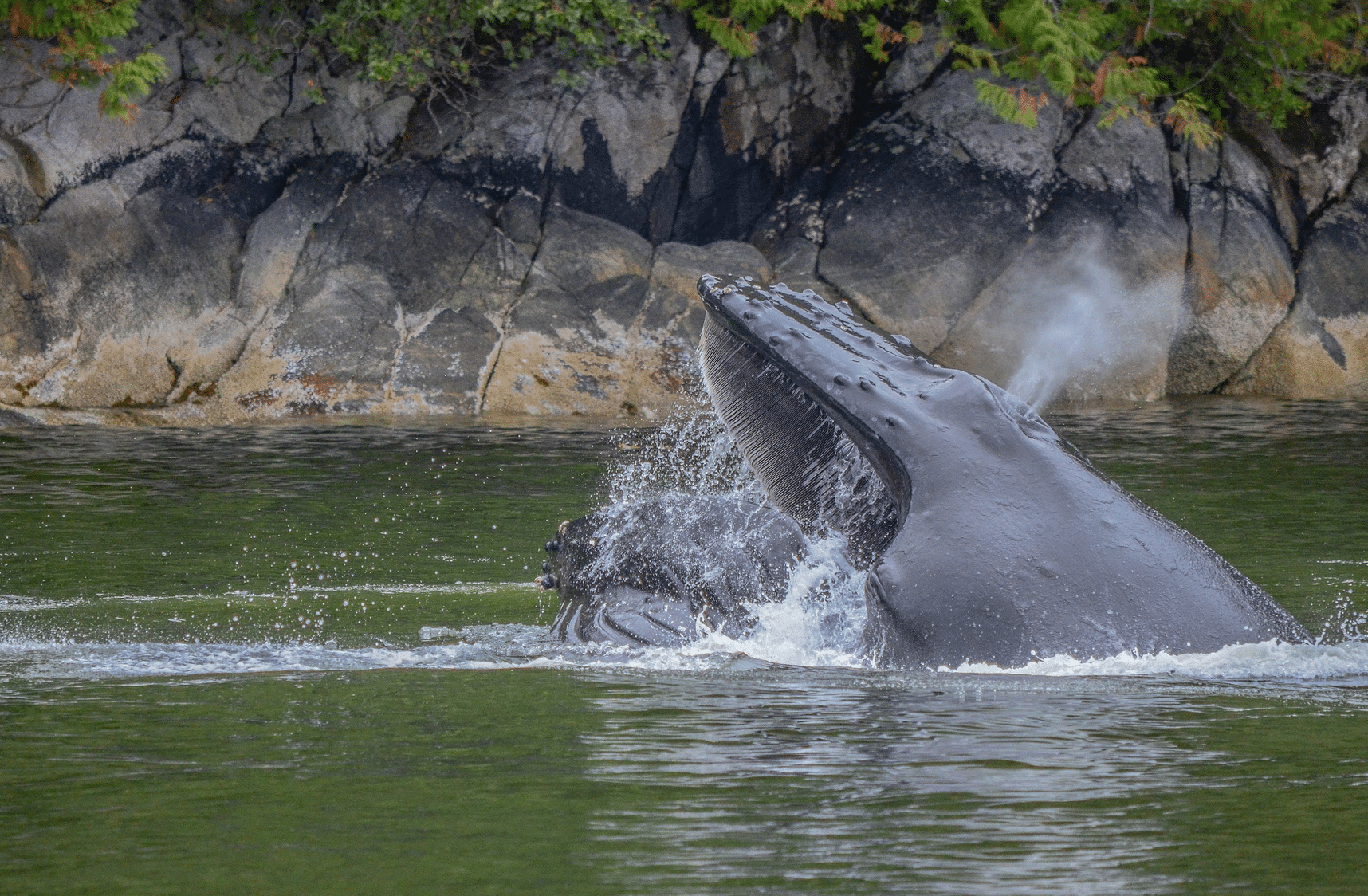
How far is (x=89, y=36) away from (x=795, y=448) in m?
16.4

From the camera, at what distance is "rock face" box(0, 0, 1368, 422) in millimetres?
19312

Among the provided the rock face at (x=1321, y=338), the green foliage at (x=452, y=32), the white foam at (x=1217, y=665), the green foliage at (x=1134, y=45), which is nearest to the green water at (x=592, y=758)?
the white foam at (x=1217, y=665)

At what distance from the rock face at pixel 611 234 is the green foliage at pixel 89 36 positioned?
2.60 feet

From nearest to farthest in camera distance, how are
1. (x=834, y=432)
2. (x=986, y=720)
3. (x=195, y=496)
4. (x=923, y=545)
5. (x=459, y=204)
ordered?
1. (x=986, y=720)
2. (x=923, y=545)
3. (x=834, y=432)
4. (x=195, y=496)
5. (x=459, y=204)

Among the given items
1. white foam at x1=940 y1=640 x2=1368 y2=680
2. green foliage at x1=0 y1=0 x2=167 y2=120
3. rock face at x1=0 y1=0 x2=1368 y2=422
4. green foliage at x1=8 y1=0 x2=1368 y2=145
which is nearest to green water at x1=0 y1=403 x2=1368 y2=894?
white foam at x1=940 y1=640 x2=1368 y2=680

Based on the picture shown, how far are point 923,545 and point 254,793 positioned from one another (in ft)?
6.64

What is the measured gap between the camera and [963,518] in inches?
185

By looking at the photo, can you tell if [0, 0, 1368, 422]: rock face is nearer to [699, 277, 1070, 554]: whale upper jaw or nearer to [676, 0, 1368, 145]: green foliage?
[676, 0, 1368, 145]: green foliage

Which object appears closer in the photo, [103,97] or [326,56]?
[103,97]

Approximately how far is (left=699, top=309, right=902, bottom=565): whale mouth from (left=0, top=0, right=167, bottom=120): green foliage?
1546cm

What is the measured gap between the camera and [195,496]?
11.8 metres

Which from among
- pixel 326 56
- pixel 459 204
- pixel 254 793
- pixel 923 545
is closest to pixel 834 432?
pixel 923 545

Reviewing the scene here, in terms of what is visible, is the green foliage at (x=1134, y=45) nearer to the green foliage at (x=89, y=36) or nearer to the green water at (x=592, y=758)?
the green foliage at (x=89, y=36)

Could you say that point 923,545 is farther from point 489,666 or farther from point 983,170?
point 983,170
